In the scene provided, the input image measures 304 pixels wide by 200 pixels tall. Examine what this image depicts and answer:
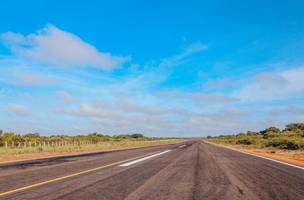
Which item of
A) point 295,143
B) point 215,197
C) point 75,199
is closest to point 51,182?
point 75,199

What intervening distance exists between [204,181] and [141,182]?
1795 millimetres

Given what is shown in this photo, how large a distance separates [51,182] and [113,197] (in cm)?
330

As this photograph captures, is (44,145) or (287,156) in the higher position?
(44,145)

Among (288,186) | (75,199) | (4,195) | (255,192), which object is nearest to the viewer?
(75,199)

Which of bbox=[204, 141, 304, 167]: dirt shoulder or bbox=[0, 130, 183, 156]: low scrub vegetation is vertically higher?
bbox=[0, 130, 183, 156]: low scrub vegetation

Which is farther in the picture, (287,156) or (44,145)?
(44,145)

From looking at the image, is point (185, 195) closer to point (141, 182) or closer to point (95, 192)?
point (95, 192)

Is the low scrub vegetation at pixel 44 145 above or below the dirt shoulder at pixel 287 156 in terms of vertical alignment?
above

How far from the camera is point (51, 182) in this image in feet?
33.8

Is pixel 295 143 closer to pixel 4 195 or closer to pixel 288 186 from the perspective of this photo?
pixel 288 186

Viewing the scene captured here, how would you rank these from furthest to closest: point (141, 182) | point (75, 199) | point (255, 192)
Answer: point (141, 182), point (255, 192), point (75, 199)

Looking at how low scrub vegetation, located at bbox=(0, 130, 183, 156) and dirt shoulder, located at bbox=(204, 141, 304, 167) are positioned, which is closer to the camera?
dirt shoulder, located at bbox=(204, 141, 304, 167)

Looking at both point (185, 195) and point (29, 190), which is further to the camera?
point (29, 190)

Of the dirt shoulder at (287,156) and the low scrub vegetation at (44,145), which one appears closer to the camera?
the dirt shoulder at (287,156)
